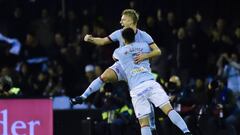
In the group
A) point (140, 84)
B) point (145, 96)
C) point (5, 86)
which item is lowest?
point (145, 96)

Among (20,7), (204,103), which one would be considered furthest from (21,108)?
(20,7)

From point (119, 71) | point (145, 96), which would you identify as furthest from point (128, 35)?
point (145, 96)

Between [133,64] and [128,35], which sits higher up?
[128,35]

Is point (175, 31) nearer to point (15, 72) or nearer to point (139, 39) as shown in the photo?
point (15, 72)

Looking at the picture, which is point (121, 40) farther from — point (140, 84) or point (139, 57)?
point (140, 84)

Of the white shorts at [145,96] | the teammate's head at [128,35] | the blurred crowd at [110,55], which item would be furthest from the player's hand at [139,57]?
the blurred crowd at [110,55]

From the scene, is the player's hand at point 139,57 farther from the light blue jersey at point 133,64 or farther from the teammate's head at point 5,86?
the teammate's head at point 5,86

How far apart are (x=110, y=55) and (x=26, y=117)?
18.7ft

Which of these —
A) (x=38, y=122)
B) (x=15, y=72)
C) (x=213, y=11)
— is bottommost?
(x=38, y=122)

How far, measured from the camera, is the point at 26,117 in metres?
14.5

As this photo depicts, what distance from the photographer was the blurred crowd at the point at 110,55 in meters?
16.9

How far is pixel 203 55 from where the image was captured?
62.6 feet

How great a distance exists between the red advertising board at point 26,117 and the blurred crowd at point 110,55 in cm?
225

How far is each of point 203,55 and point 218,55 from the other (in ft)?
1.20
